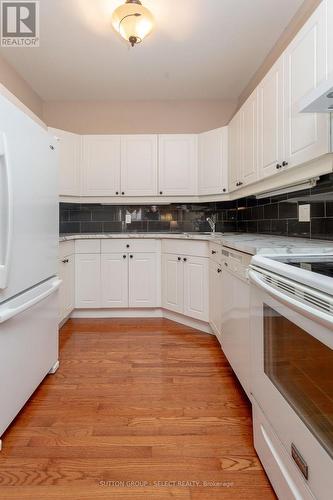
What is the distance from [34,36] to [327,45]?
2364 millimetres

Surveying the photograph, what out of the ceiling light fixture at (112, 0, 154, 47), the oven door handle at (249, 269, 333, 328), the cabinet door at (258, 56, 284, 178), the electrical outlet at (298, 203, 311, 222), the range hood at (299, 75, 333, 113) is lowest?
the oven door handle at (249, 269, 333, 328)

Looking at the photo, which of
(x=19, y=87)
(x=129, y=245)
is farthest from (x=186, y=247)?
(x=19, y=87)

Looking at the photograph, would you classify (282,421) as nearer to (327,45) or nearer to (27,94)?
(327,45)

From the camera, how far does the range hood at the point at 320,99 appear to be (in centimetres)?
107

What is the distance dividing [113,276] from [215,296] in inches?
50.1

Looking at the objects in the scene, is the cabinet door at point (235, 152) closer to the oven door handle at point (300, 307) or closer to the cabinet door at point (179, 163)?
the cabinet door at point (179, 163)

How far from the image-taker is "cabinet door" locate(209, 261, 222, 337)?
237 centimetres

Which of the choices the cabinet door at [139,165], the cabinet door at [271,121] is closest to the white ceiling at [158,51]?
the cabinet door at [139,165]

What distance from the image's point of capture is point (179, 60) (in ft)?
9.59

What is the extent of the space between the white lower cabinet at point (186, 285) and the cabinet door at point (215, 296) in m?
0.09

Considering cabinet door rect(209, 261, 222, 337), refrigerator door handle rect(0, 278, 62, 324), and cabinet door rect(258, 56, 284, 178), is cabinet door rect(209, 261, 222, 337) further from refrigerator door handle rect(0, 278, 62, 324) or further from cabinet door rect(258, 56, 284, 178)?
refrigerator door handle rect(0, 278, 62, 324)

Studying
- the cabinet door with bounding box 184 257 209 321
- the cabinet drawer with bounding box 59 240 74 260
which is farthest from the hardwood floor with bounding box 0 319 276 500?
the cabinet drawer with bounding box 59 240 74 260

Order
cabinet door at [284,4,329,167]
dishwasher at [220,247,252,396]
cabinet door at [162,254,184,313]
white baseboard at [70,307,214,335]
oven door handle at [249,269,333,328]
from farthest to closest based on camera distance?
white baseboard at [70,307,214,335] < cabinet door at [162,254,184,313] < dishwasher at [220,247,252,396] < cabinet door at [284,4,329,167] < oven door handle at [249,269,333,328]

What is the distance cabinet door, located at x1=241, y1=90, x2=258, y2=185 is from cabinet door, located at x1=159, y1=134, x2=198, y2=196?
967mm
